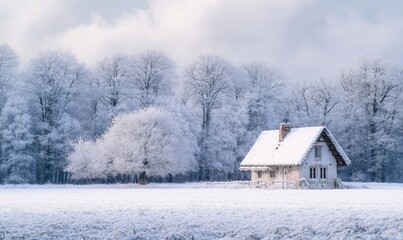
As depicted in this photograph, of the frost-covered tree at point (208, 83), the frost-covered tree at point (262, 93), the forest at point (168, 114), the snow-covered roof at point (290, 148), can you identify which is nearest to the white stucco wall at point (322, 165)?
the snow-covered roof at point (290, 148)

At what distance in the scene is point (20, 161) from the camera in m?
58.4

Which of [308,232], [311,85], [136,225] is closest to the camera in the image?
[308,232]

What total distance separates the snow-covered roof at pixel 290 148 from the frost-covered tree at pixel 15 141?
2409 centimetres

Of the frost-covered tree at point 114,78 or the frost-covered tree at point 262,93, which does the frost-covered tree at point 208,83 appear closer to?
the frost-covered tree at point 262,93

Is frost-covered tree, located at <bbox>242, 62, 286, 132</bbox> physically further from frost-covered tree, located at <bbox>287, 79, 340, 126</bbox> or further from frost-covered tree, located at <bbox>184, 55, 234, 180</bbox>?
frost-covered tree, located at <bbox>184, 55, 234, 180</bbox>

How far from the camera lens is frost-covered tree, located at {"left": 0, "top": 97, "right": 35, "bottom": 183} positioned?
5784cm

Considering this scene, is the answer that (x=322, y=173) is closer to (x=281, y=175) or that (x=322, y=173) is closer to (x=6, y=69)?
(x=281, y=175)

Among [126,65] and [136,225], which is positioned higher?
[126,65]

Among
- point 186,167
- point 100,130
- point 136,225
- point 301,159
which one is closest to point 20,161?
point 100,130

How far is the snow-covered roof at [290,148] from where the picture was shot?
56906 millimetres

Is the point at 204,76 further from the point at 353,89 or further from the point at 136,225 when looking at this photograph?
the point at 136,225

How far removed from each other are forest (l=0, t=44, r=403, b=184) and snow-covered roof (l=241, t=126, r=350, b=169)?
20.3ft

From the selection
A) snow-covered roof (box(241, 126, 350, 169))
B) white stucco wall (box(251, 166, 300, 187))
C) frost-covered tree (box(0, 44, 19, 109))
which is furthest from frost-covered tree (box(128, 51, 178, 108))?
white stucco wall (box(251, 166, 300, 187))

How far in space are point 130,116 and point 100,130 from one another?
8.98 meters
